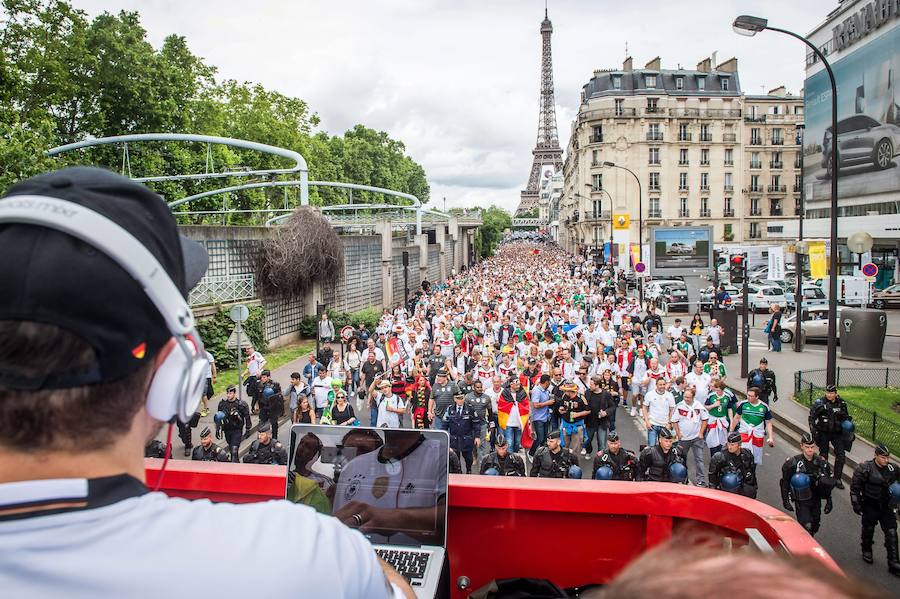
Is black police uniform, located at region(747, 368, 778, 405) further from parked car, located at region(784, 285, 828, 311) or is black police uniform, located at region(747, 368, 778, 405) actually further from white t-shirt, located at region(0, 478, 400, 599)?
parked car, located at region(784, 285, 828, 311)

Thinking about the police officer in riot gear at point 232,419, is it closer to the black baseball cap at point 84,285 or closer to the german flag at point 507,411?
the german flag at point 507,411

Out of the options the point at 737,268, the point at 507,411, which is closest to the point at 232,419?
the point at 507,411

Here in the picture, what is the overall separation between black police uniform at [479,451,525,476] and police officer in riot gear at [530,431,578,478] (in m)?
0.21

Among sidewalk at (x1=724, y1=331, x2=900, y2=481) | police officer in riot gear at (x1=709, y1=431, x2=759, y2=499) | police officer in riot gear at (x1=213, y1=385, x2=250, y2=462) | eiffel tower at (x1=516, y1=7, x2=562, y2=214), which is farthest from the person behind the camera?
eiffel tower at (x1=516, y1=7, x2=562, y2=214)

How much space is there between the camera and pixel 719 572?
0.84 meters

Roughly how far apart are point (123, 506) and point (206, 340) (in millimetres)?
20799

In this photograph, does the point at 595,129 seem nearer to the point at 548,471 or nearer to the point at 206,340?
the point at 206,340

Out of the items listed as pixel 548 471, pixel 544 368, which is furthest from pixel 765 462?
pixel 548 471

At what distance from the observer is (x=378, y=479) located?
303cm

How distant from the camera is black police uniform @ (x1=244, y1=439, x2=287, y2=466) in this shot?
8992mm

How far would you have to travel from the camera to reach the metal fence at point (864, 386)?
12.3 metres

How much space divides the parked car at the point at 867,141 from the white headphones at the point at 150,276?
44.8m

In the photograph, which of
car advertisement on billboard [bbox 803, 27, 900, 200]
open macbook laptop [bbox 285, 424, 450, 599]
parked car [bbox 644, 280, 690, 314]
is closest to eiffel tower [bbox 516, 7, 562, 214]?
car advertisement on billboard [bbox 803, 27, 900, 200]

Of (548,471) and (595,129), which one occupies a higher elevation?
(595,129)
